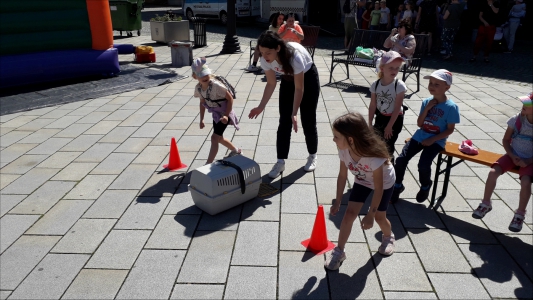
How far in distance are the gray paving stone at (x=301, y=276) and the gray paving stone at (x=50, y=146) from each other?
14.3 feet

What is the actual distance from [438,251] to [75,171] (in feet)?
14.8

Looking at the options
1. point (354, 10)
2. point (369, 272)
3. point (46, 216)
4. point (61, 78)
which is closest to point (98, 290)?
point (46, 216)

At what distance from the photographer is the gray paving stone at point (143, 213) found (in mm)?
4512

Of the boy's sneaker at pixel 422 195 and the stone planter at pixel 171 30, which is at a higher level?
the stone planter at pixel 171 30

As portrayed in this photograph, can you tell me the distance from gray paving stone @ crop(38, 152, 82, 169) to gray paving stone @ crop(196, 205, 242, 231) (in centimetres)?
259

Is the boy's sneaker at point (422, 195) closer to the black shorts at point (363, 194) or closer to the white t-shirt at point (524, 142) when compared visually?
the white t-shirt at point (524, 142)

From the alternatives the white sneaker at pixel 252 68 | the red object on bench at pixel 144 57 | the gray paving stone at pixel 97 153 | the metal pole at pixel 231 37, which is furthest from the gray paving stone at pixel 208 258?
the metal pole at pixel 231 37

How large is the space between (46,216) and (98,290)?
1.61 meters

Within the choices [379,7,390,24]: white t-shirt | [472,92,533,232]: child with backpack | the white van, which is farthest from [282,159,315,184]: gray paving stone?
the white van

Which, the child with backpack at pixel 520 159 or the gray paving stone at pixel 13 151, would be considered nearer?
the child with backpack at pixel 520 159

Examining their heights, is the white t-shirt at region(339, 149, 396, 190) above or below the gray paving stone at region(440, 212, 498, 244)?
above

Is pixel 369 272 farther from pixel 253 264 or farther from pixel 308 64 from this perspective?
pixel 308 64

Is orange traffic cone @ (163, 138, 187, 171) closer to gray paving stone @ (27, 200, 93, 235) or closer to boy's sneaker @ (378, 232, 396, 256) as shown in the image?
gray paving stone @ (27, 200, 93, 235)

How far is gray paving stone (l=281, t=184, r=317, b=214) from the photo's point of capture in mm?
4746
